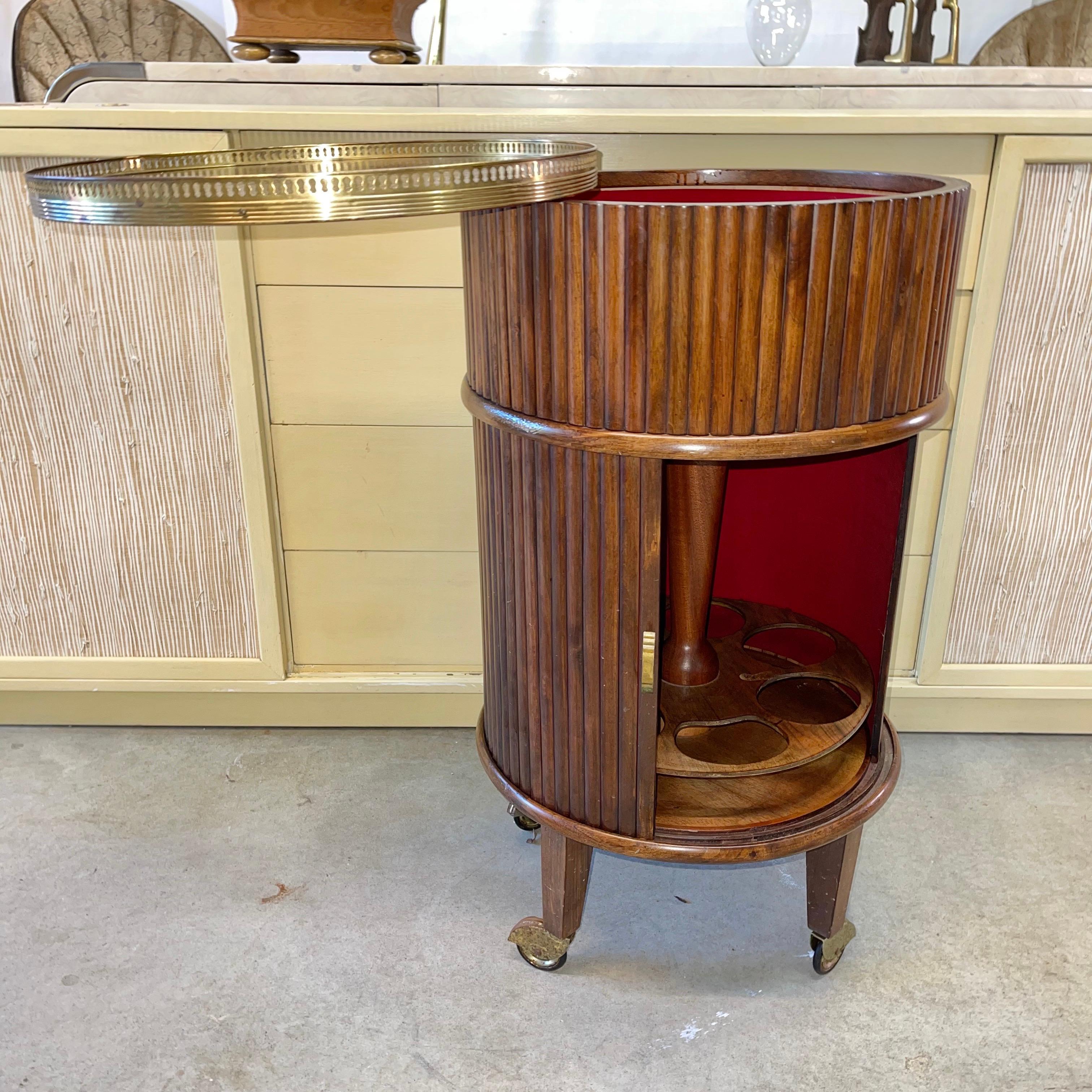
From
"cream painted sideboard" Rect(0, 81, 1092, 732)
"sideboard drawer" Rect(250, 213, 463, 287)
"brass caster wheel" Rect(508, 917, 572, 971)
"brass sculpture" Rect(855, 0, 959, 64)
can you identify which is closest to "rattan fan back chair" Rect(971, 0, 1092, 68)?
"brass sculpture" Rect(855, 0, 959, 64)

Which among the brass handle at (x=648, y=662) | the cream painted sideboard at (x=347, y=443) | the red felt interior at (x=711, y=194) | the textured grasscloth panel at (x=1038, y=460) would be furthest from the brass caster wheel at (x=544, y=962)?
the red felt interior at (x=711, y=194)

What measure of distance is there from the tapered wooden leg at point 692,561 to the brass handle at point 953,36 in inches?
38.6

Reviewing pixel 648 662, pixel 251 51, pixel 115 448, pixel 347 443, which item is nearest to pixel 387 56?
pixel 251 51

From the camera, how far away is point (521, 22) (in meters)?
1.77

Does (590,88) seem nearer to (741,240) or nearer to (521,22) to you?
(521,22)

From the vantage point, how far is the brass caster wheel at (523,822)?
1426mm

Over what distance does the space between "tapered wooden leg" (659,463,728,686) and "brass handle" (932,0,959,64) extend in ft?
3.22

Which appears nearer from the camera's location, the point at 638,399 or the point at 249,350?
the point at 638,399

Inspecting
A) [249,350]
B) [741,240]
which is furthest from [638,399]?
[249,350]

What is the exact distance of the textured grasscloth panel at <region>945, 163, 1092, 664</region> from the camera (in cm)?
130

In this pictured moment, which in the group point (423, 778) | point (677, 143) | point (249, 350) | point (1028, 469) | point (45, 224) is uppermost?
point (677, 143)

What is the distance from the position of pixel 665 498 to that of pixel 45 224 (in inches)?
35.1

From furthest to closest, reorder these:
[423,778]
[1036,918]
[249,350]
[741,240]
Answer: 1. [423,778]
2. [249,350]
3. [1036,918]
4. [741,240]

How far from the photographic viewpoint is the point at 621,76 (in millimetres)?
1433
